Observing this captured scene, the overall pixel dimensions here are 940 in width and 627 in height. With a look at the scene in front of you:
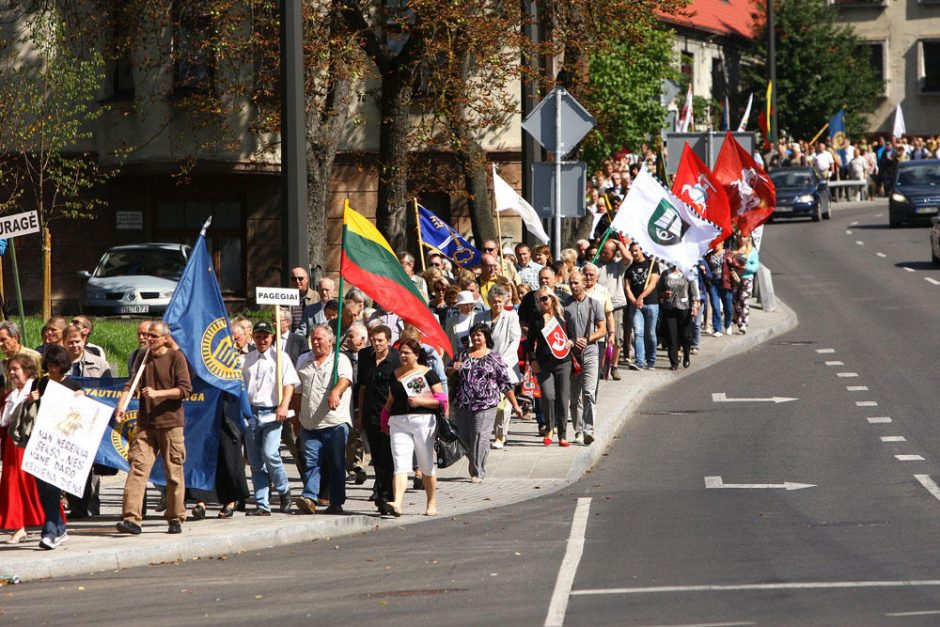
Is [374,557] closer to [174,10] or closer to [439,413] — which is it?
[439,413]

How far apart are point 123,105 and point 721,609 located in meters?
26.4

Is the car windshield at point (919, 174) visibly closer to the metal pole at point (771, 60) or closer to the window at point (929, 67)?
the metal pole at point (771, 60)

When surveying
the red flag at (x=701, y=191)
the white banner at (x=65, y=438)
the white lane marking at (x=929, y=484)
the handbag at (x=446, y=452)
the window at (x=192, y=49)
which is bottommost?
the white lane marking at (x=929, y=484)

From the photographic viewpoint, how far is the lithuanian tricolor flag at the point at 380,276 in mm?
14625

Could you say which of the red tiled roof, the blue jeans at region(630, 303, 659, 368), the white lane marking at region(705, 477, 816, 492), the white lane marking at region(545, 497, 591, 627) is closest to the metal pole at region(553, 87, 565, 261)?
the blue jeans at region(630, 303, 659, 368)

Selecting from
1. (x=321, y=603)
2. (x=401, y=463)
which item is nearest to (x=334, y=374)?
(x=401, y=463)

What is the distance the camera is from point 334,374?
1407 centimetres

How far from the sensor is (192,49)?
31922 mm

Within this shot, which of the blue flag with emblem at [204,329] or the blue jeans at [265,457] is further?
the blue jeans at [265,457]

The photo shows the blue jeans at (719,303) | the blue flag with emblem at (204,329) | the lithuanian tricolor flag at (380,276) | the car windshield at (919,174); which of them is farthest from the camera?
the car windshield at (919,174)

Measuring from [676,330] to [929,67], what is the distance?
52110mm

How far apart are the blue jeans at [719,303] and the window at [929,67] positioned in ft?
157

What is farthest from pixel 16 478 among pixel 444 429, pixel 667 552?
pixel 667 552

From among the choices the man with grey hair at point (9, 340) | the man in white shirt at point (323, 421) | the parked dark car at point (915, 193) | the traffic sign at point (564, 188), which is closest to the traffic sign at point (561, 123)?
the traffic sign at point (564, 188)
